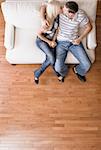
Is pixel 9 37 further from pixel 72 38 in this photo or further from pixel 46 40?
pixel 72 38

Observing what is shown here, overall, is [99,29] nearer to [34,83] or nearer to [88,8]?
[88,8]

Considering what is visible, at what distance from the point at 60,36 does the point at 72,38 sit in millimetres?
124

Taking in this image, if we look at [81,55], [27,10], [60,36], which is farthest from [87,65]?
[27,10]

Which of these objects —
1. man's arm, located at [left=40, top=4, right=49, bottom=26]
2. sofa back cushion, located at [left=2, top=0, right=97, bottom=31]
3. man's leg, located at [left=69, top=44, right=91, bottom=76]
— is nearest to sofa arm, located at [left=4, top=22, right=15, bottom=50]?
sofa back cushion, located at [left=2, top=0, right=97, bottom=31]

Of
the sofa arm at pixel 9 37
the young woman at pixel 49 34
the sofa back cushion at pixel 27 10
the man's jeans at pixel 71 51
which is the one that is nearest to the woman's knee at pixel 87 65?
the man's jeans at pixel 71 51

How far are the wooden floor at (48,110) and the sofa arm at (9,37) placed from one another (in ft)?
1.17

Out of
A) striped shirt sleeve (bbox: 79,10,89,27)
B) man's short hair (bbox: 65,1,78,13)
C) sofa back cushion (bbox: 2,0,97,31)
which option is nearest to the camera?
man's short hair (bbox: 65,1,78,13)

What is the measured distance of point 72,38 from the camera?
3.14m

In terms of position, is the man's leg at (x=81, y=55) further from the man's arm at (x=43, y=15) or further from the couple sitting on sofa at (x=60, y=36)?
the man's arm at (x=43, y=15)

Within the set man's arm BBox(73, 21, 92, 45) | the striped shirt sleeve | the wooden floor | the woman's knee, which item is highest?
the striped shirt sleeve

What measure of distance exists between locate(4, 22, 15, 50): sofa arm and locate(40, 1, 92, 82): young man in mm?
482

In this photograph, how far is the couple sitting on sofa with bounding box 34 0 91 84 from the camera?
3.02m

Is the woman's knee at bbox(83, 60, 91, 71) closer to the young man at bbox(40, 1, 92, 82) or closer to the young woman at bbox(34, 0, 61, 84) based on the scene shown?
the young man at bbox(40, 1, 92, 82)

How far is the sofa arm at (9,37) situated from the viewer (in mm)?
3193
